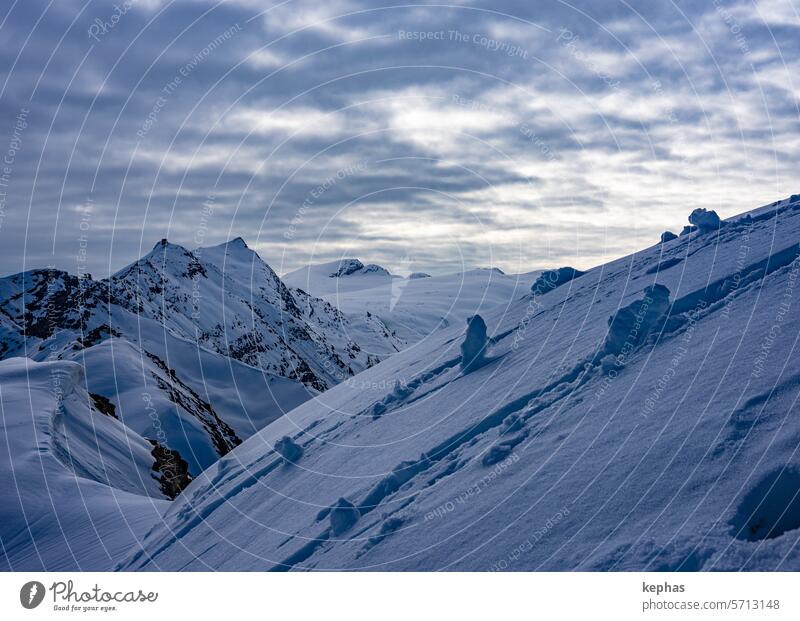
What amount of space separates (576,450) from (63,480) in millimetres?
15688

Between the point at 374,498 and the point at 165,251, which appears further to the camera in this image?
the point at 165,251

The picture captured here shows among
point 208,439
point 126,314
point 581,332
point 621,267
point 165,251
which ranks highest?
point 165,251

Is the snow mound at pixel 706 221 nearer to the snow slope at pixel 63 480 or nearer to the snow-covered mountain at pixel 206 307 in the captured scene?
the snow slope at pixel 63 480

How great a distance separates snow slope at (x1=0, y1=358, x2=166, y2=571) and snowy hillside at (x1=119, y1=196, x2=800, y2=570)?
6.68 ft

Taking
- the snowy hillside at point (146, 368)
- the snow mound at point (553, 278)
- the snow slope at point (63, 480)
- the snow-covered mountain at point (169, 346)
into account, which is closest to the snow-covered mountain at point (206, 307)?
the snow-covered mountain at point (169, 346)

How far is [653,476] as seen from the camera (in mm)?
7680

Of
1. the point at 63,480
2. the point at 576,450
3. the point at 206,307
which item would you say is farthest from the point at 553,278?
the point at 206,307

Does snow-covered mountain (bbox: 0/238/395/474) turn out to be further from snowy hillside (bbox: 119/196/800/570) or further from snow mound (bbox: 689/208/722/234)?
snow mound (bbox: 689/208/722/234)

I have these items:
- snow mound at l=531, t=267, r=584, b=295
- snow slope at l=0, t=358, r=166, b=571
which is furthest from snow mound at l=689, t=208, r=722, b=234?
snow slope at l=0, t=358, r=166, b=571

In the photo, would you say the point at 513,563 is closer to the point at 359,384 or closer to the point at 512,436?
the point at 512,436

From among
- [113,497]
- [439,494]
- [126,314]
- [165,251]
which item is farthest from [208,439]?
[165,251]

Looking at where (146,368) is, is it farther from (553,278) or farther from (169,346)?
(169,346)

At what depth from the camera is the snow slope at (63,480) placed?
16.0 metres

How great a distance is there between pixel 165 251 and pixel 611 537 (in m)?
193
